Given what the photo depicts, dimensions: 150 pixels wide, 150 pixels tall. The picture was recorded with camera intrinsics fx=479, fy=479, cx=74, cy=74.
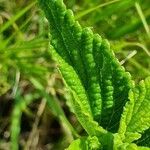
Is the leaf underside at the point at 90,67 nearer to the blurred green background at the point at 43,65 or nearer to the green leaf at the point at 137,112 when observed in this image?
the green leaf at the point at 137,112

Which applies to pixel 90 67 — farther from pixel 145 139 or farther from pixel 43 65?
pixel 43 65

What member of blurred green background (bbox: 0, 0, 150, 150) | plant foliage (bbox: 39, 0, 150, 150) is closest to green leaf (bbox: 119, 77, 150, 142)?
plant foliage (bbox: 39, 0, 150, 150)

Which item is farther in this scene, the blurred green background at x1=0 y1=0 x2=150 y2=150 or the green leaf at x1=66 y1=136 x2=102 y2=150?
the blurred green background at x1=0 y1=0 x2=150 y2=150

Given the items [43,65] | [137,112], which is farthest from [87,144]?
[43,65]

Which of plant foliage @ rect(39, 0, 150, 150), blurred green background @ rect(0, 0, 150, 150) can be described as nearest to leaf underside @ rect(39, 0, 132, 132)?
plant foliage @ rect(39, 0, 150, 150)

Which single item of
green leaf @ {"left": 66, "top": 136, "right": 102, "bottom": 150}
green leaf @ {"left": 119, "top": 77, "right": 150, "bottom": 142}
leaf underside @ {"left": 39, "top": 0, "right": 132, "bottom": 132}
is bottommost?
green leaf @ {"left": 66, "top": 136, "right": 102, "bottom": 150}

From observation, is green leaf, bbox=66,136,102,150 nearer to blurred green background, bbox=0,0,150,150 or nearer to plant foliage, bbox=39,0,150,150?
plant foliage, bbox=39,0,150,150

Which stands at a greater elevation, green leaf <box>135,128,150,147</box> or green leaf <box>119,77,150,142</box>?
green leaf <box>119,77,150,142</box>

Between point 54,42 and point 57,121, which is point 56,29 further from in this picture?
point 57,121
